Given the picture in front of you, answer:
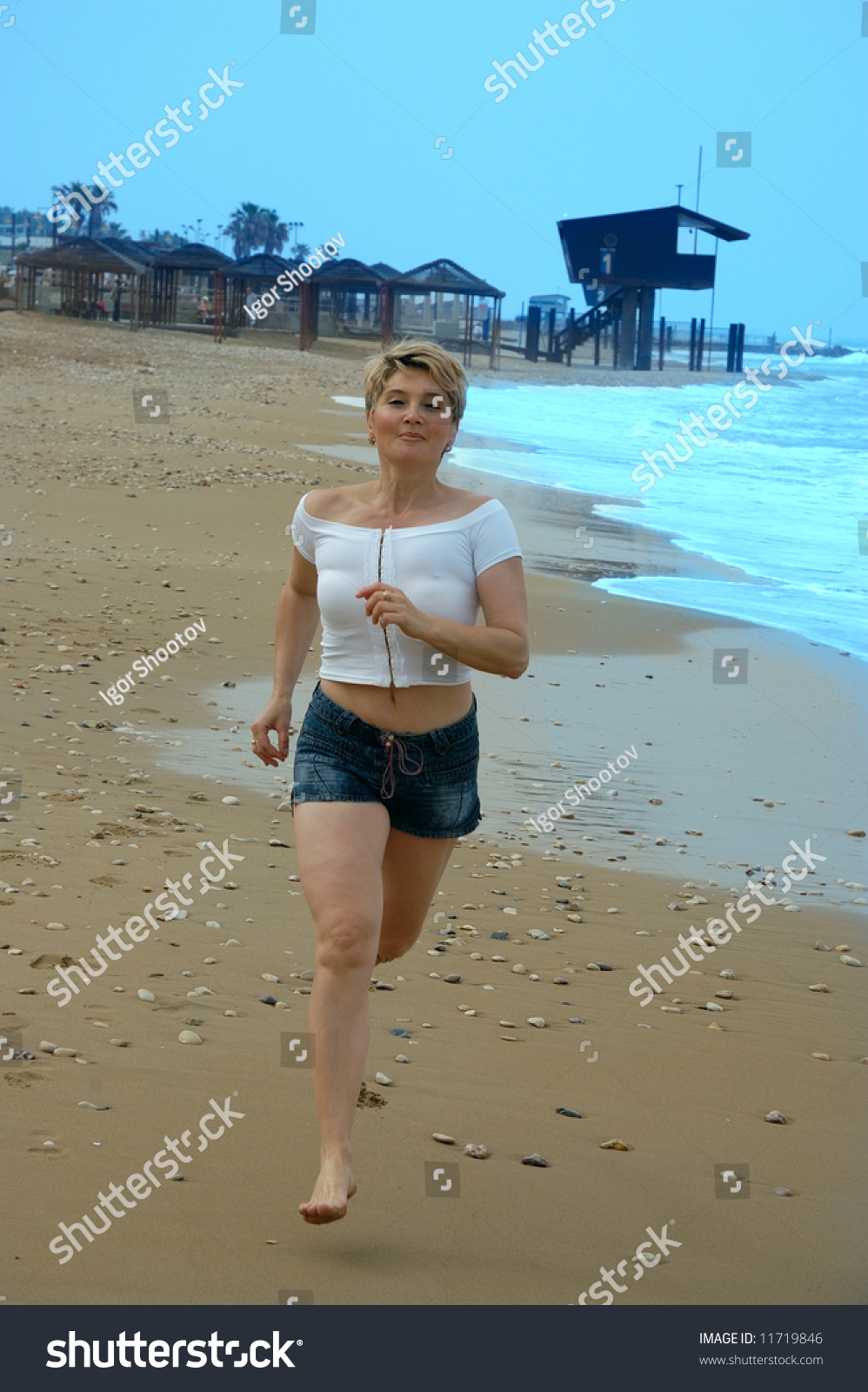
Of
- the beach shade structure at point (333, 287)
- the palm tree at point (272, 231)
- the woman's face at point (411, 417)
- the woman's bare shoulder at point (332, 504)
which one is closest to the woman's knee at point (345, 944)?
the woman's bare shoulder at point (332, 504)

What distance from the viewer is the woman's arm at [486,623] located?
3.18 meters

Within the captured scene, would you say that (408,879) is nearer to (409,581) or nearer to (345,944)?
(345,944)

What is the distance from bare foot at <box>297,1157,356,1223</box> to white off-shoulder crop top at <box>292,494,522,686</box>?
3.57 ft

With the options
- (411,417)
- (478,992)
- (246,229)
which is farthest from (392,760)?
(246,229)

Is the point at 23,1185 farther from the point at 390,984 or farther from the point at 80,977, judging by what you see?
the point at 390,984

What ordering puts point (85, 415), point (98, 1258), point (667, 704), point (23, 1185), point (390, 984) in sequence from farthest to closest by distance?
point (85, 415), point (667, 704), point (390, 984), point (23, 1185), point (98, 1258)

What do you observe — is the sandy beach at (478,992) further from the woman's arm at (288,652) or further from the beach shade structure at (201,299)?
the beach shade structure at (201,299)

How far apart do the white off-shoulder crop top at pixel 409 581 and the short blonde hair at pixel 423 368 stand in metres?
0.28

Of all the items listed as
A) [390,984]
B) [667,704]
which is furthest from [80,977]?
[667,704]

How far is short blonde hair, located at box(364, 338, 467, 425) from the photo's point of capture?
11.2 feet

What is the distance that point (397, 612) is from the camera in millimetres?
3164

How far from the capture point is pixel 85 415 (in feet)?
→ 68.6
